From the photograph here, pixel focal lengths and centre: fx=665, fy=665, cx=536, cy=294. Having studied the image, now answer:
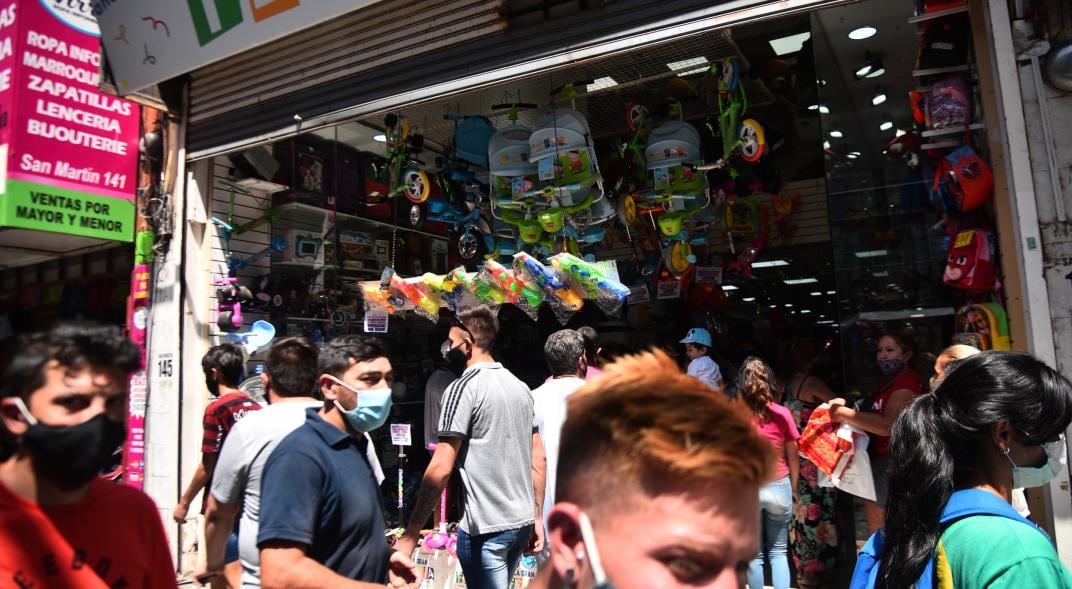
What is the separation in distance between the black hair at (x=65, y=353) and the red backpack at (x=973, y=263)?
4.29m

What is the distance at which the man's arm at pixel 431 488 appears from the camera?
338cm

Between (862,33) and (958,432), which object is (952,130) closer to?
(862,33)

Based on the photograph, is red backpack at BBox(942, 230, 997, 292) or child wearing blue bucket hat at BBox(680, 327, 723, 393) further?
child wearing blue bucket hat at BBox(680, 327, 723, 393)

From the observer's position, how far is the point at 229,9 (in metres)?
5.88

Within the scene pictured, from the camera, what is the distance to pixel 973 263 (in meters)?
3.98

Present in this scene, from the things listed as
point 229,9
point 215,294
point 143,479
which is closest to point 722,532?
point 229,9

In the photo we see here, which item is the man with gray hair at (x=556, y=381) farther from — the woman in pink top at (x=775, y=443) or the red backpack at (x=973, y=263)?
the red backpack at (x=973, y=263)

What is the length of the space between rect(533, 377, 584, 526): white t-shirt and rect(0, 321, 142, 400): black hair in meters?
2.90

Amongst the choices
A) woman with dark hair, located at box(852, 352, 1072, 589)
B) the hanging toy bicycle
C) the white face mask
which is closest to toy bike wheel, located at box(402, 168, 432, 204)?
the hanging toy bicycle

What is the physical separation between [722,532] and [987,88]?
13.4 feet

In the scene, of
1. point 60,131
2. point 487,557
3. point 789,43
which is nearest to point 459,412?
point 487,557

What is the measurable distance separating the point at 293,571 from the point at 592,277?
357cm

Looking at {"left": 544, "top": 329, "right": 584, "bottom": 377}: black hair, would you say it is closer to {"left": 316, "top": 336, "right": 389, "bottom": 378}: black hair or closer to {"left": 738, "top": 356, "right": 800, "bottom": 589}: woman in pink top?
{"left": 738, "top": 356, "right": 800, "bottom": 589}: woman in pink top

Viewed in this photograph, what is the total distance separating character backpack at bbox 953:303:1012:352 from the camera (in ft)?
12.4
